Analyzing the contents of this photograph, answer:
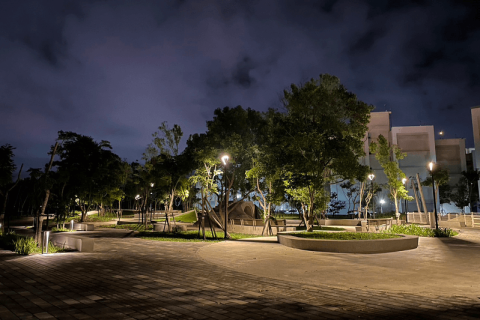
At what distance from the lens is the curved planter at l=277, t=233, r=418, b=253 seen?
38.1 feet

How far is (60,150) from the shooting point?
26.4 metres

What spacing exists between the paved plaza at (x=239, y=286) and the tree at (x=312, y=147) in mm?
5745

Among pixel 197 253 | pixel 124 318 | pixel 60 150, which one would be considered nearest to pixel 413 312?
pixel 124 318

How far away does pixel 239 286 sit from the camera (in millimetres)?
6664

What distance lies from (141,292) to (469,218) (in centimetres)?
3173

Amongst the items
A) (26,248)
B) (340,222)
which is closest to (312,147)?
(26,248)

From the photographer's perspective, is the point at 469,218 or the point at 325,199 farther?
the point at 469,218

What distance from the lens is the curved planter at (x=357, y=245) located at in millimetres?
11609

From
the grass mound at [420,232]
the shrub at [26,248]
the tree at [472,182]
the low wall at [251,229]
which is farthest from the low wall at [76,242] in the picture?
the tree at [472,182]

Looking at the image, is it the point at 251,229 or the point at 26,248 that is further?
the point at 251,229

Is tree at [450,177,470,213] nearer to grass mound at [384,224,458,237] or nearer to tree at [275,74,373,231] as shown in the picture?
grass mound at [384,224,458,237]

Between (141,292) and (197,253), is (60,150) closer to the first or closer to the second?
(197,253)

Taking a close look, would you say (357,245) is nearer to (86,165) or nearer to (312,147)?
(312,147)

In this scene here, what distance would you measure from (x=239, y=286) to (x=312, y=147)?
10.3 meters
